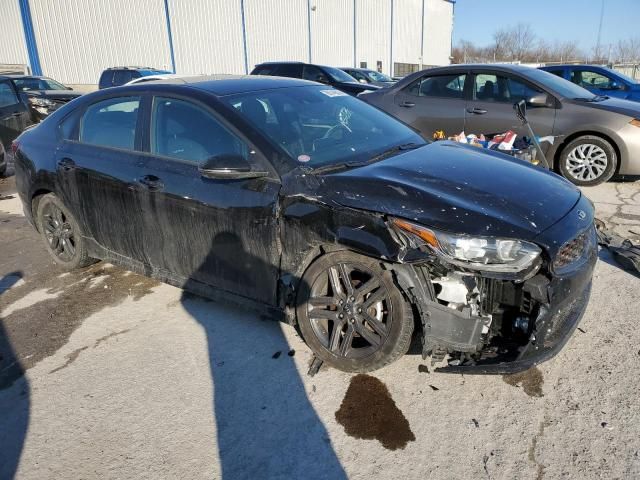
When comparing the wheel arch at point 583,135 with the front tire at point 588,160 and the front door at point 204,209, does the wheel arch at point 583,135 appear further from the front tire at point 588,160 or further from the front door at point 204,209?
the front door at point 204,209

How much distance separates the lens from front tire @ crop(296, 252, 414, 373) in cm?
258

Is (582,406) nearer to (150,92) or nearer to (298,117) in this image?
(298,117)

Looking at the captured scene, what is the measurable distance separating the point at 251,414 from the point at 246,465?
0.34 m

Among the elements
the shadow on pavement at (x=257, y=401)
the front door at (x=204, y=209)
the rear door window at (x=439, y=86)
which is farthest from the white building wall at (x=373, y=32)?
the shadow on pavement at (x=257, y=401)

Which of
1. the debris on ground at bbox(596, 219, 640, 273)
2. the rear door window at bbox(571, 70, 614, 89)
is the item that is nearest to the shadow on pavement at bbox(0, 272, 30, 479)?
the debris on ground at bbox(596, 219, 640, 273)

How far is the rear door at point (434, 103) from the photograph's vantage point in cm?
711

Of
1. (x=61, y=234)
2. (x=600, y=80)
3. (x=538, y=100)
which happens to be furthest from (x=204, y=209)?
(x=600, y=80)

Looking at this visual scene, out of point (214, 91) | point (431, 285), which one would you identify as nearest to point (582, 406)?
point (431, 285)

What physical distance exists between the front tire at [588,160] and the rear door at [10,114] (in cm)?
978

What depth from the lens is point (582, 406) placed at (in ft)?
8.27

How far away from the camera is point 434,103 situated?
24.0 feet

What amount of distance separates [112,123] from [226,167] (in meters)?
1.54

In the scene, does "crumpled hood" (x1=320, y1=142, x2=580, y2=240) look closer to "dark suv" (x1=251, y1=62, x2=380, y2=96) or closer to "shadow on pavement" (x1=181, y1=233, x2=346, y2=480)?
"shadow on pavement" (x1=181, y1=233, x2=346, y2=480)

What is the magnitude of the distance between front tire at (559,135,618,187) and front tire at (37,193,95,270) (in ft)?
19.5
